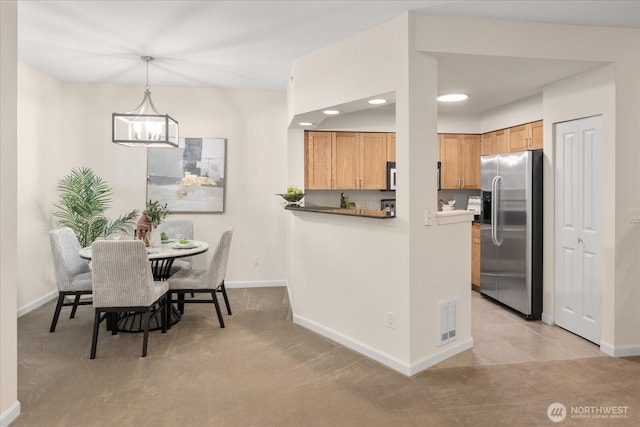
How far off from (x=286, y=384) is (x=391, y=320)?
35.1 inches

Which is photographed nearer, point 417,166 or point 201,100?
point 417,166

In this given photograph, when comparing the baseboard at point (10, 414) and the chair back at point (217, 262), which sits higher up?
the chair back at point (217, 262)

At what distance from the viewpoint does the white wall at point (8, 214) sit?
7.64 ft

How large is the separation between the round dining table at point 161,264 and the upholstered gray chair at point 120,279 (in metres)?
0.38

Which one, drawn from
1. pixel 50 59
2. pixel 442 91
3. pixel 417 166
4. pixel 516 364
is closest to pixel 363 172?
pixel 442 91

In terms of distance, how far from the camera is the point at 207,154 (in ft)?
18.1

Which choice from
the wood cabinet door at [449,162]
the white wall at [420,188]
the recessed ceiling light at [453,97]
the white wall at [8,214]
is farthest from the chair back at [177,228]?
the wood cabinet door at [449,162]

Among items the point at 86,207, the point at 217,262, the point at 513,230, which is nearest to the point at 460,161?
the point at 513,230

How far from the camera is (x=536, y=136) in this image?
457 cm

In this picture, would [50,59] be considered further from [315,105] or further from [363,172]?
[363,172]

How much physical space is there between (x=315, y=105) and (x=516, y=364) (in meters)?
2.71

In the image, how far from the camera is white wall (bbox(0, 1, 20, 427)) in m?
2.33

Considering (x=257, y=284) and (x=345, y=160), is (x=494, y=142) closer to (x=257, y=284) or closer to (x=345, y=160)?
(x=345, y=160)

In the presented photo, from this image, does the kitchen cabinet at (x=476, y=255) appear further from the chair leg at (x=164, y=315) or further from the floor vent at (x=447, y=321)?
the chair leg at (x=164, y=315)
